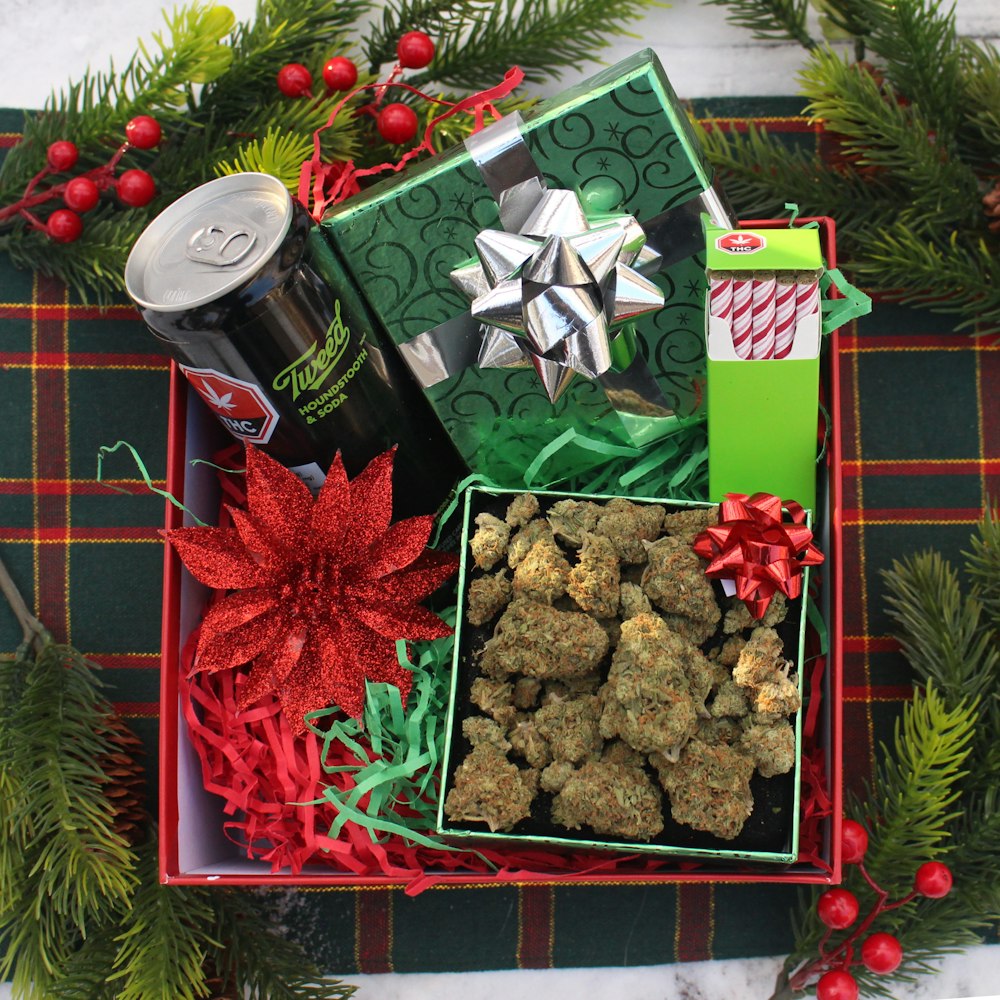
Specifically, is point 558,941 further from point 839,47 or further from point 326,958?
point 839,47

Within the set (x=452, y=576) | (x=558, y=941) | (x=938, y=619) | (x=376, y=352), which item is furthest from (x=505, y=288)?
(x=558, y=941)

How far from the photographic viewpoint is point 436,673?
1.00m

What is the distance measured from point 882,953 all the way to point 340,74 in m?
1.02

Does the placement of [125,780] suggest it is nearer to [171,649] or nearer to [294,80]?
[171,649]

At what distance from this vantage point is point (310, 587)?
944 mm

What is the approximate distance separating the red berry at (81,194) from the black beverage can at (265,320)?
0.25 metres

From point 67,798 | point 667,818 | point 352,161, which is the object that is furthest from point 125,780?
point 352,161

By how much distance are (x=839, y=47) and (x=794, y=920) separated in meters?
0.98

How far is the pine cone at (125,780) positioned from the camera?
1.04 meters

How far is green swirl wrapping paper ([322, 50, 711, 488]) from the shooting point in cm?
89

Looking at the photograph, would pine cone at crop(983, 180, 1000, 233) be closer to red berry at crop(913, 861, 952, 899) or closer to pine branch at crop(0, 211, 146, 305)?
red berry at crop(913, 861, 952, 899)

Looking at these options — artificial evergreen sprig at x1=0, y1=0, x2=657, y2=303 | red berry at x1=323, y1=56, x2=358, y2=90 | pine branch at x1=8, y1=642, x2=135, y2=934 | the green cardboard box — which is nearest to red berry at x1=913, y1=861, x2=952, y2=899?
the green cardboard box

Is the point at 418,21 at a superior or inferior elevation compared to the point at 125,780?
superior

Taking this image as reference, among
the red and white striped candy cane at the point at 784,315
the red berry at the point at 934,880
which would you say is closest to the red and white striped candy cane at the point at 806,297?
the red and white striped candy cane at the point at 784,315
